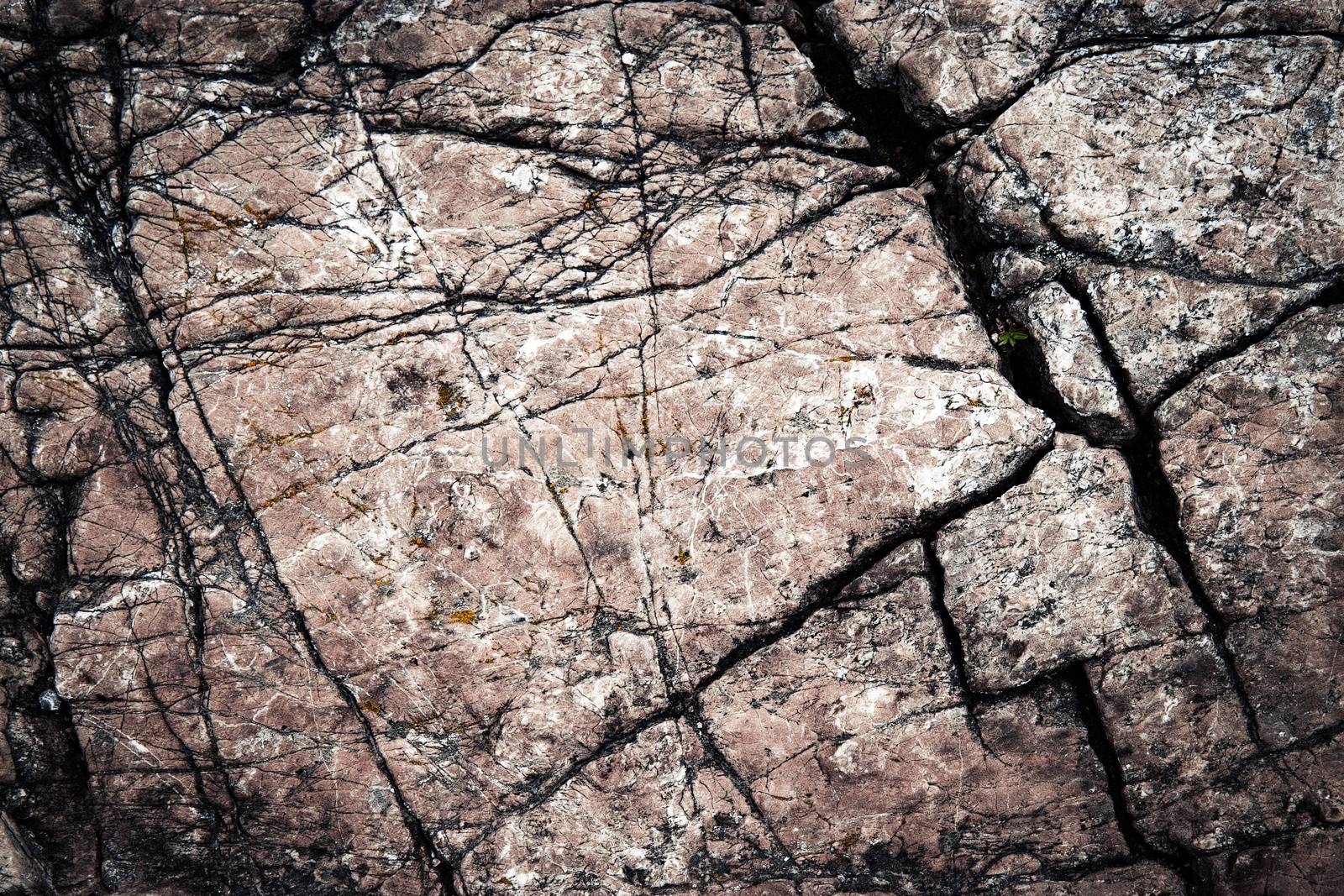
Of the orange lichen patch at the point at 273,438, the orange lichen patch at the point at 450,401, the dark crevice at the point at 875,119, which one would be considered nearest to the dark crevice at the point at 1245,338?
the dark crevice at the point at 875,119

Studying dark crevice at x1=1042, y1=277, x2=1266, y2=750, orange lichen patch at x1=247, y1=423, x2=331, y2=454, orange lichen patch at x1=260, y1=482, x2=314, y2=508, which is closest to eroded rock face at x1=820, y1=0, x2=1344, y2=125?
dark crevice at x1=1042, y1=277, x2=1266, y2=750

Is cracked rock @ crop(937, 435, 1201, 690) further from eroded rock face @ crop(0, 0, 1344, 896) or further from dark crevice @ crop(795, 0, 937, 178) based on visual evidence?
dark crevice @ crop(795, 0, 937, 178)

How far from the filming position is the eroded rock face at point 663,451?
3.06m

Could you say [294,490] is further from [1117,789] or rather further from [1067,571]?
[1117,789]

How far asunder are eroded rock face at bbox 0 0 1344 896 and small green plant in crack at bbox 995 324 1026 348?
16 millimetres

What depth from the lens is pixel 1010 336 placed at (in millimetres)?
3154

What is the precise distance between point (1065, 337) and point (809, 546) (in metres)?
1.33

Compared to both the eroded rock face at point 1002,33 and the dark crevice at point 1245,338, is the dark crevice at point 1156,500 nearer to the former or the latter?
the dark crevice at point 1245,338

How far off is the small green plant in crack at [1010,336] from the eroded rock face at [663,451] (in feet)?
0.05

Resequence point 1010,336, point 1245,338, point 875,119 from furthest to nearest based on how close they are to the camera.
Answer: point 875,119 < point 1010,336 < point 1245,338

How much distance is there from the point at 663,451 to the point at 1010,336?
4.93 feet

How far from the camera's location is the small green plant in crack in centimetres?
314

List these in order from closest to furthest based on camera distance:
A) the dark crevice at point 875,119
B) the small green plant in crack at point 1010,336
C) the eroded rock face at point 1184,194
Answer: the eroded rock face at point 1184,194 → the small green plant in crack at point 1010,336 → the dark crevice at point 875,119

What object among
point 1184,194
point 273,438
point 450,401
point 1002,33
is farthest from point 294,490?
point 1184,194
